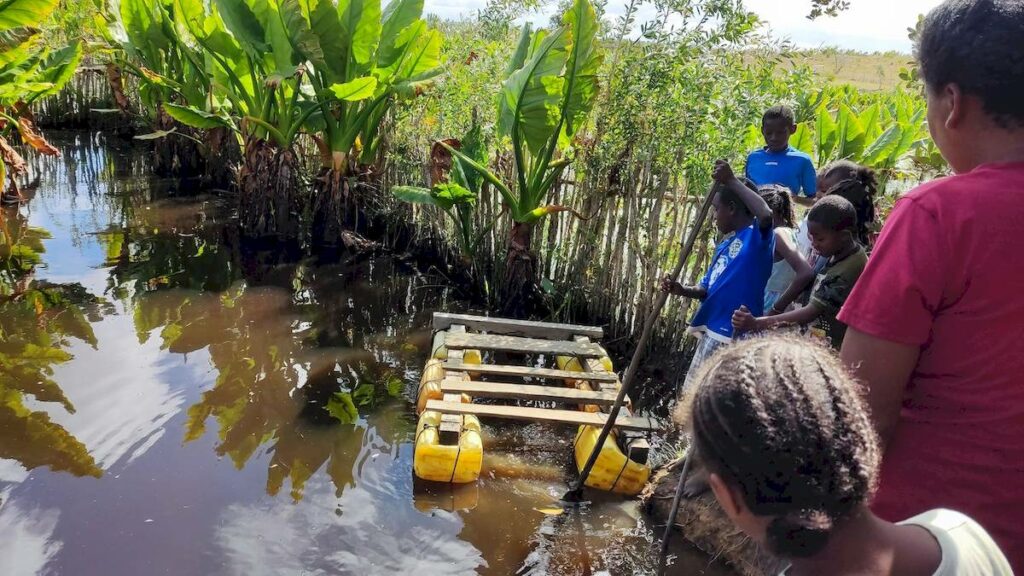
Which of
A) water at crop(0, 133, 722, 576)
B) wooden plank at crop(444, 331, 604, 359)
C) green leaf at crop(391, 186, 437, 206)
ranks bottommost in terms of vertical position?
water at crop(0, 133, 722, 576)

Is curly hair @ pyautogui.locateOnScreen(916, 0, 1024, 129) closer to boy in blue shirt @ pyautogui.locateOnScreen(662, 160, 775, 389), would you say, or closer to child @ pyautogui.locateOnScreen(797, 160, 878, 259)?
boy in blue shirt @ pyautogui.locateOnScreen(662, 160, 775, 389)

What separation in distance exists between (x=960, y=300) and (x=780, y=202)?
2382 mm

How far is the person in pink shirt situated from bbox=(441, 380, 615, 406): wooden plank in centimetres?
267

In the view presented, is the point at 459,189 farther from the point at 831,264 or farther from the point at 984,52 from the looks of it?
the point at 984,52

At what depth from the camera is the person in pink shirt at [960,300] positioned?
113 cm

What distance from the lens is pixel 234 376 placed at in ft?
15.1

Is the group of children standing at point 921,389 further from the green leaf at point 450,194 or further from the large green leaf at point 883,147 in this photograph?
the large green leaf at point 883,147

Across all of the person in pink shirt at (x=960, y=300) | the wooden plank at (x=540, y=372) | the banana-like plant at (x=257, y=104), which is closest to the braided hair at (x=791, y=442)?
the person in pink shirt at (x=960, y=300)

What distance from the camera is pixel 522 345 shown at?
462cm

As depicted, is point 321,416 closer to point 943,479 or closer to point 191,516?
point 191,516

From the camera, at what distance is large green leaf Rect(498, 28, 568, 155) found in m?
5.14

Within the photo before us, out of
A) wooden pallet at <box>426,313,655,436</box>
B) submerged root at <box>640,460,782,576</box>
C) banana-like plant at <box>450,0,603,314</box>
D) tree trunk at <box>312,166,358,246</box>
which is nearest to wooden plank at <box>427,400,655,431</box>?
wooden pallet at <box>426,313,655,436</box>

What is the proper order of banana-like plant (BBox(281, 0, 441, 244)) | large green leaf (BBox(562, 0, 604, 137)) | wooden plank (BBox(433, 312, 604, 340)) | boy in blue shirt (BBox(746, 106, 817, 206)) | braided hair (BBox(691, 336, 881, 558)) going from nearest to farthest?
braided hair (BBox(691, 336, 881, 558)), boy in blue shirt (BBox(746, 106, 817, 206)), wooden plank (BBox(433, 312, 604, 340)), large green leaf (BBox(562, 0, 604, 137)), banana-like plant (BBox(281, 0, 441, 244))

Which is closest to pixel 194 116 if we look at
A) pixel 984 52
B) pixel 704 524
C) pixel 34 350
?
pixel 34 350
